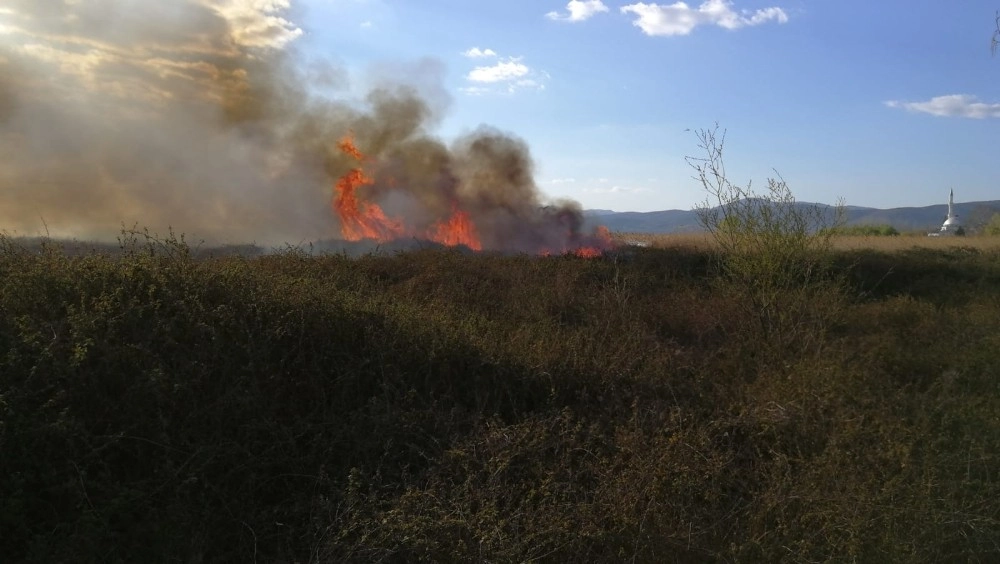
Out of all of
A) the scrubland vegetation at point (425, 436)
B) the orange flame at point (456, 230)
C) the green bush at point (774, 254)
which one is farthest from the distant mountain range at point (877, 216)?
the scrubland vegetation at point (425, 436)

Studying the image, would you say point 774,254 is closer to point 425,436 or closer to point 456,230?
point 425,436

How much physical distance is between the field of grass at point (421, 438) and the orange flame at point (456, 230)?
1475 centimetres

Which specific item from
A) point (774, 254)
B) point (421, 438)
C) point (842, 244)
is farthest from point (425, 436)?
point (842, 244)

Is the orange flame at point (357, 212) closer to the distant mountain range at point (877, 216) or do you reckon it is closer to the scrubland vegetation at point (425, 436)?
the scrubland vegetation at point (425, 436)

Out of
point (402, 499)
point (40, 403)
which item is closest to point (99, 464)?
point (40, 403)

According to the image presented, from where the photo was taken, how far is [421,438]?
4.71 metres

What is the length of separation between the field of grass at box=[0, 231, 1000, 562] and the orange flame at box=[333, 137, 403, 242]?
46.8 ft

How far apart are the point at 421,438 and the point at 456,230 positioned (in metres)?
17.8

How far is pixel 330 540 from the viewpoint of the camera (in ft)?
11.6

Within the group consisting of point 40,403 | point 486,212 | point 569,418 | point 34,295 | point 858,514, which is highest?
point 486,212

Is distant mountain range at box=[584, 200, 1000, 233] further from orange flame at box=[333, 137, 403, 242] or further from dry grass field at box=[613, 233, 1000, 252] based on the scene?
orange flame at box=[333, 137, 403, 242]

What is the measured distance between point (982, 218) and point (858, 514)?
200 feet

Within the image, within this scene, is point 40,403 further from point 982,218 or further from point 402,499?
point 982,218

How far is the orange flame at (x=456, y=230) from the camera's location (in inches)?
859
